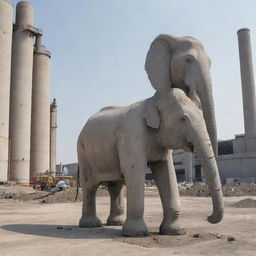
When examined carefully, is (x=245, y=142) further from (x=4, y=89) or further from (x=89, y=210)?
(x=89, y=210)

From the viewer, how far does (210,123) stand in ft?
21.3

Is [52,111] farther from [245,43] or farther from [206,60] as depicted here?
[206,60]

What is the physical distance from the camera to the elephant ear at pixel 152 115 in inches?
269

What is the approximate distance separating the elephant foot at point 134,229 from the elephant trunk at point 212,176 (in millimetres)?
1368

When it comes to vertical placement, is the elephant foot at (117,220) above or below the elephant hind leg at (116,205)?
below

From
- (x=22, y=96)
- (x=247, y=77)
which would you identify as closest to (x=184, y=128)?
(x=22, y=96)

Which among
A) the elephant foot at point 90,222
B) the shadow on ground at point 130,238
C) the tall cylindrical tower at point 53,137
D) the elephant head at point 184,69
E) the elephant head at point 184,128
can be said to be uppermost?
the tall cylindrical tower at point 53,137

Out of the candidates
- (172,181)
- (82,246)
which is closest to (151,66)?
(172,181)

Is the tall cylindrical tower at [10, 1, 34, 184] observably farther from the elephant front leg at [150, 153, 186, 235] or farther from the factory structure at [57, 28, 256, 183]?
the elephant front leg at [150, 153, 186, 235]

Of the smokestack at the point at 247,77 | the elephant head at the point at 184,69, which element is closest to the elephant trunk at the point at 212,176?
the elephant head at the point at 184,69

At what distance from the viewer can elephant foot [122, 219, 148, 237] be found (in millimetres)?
6461

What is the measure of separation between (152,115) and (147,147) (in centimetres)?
62

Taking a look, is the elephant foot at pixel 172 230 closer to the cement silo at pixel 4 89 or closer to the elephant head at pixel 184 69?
the elephant head at pixel 184 69

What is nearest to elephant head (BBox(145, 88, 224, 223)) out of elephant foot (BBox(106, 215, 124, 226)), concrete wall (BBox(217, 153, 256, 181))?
elephant foot (BBox(106, 215, 124, 226))
